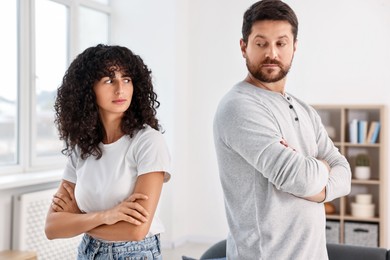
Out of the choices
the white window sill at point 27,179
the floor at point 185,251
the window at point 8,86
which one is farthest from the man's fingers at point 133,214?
the floor at point 185,251

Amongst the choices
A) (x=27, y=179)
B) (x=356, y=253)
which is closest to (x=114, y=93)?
(x=356, y=253)

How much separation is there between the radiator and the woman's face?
241cm

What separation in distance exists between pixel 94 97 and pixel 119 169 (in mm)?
262

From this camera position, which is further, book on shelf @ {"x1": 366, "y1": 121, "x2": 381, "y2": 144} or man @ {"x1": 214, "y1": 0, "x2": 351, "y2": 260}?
book on shelf @ {"x1": 366, "y1": 121, "x2": 381, "y2": 144}

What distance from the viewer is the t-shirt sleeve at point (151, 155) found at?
5.32 feet

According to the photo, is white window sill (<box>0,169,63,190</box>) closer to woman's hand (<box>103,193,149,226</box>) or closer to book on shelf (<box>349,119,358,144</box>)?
woman's hand (<box>103,193,149,226</box>)

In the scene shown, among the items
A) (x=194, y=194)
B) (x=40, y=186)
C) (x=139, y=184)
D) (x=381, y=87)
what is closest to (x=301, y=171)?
(x=139, y=184)

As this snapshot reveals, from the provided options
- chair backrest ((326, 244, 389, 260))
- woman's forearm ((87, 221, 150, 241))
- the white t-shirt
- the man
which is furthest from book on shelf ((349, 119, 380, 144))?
woman's forearm ((87, 221, 150, 241))

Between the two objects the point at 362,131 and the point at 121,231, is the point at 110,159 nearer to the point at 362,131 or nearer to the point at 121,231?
the point at 121,231

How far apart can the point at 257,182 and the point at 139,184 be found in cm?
37

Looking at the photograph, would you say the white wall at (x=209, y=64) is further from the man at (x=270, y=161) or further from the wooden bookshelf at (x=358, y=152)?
the man at (x=270, y=161)

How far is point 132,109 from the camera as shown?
5.73ft

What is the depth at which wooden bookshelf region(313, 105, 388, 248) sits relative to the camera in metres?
4.92

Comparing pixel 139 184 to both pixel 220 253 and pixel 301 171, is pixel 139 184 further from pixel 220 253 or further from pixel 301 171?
pixel 220 253
